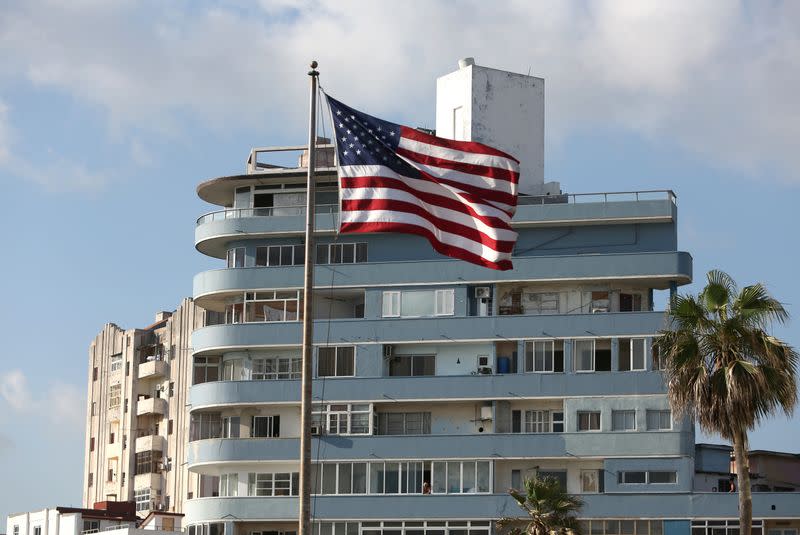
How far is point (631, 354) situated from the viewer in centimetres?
7981

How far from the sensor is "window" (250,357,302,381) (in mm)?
83875

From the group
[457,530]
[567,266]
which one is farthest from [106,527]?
[567,266]

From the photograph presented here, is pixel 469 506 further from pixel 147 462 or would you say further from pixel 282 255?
pixel 147 462

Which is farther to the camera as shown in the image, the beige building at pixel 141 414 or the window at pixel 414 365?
the beige building at pixel 141 414

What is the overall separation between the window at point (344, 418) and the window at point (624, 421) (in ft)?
38.5

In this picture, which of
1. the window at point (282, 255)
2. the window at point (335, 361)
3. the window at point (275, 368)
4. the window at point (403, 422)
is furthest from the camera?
the window at point (282, 255)

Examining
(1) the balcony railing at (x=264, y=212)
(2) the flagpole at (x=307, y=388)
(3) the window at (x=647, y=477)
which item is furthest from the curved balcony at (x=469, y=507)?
(2) the flagpole at (x=307, y=388)

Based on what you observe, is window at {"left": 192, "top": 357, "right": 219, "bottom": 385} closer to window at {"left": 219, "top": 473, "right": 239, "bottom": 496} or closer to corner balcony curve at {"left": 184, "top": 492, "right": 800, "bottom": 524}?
window at {"left": 219, "top": 473, "right": 239, "bottom": 496}

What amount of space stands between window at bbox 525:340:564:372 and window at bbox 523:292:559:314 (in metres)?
1.96

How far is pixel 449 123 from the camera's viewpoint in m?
86.9

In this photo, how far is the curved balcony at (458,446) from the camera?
79000 mm

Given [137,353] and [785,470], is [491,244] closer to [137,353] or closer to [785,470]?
[785,470]

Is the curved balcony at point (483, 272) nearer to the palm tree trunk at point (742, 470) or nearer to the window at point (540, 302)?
the window at point (540, 302)

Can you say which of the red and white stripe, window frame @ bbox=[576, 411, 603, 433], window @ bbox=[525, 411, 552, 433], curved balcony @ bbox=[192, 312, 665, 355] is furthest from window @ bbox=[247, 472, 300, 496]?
the red and white stripe
